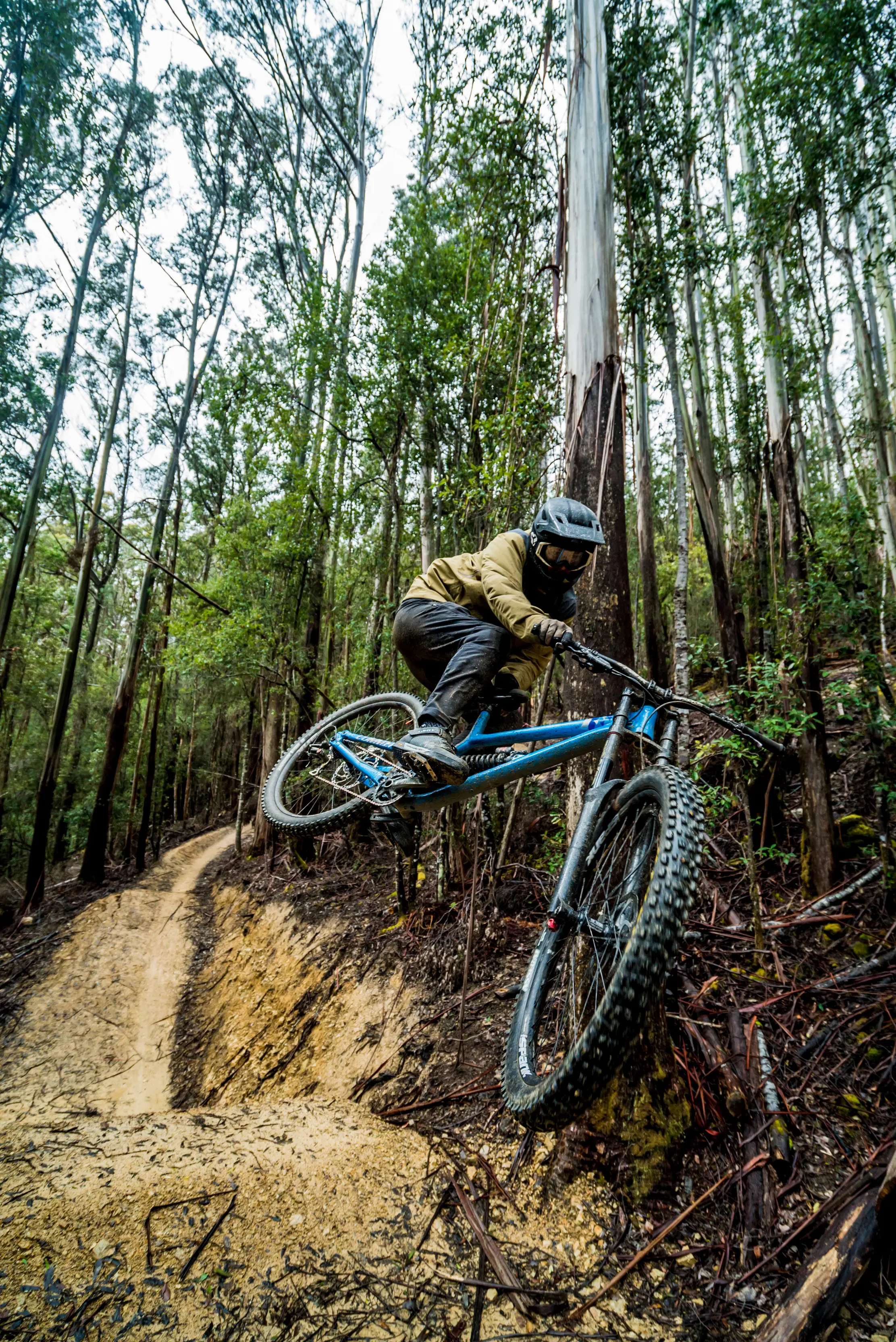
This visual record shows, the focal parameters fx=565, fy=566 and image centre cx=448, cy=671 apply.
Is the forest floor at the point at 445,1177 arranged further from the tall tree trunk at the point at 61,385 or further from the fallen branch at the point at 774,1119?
the tall tree trunk at the point at 61,385

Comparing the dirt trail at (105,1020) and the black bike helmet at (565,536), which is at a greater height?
the black bike helmet at (565,536)

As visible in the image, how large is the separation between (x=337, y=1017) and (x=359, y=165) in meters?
19.5

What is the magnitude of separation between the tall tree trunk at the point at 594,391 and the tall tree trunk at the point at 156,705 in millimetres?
12567

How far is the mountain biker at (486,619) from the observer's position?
2.80m

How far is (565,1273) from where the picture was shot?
2.33 metres

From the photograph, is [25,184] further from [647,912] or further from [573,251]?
[647,912]

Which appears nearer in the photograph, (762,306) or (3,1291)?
(3,1291)

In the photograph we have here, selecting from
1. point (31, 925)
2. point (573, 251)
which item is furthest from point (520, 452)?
point (31, 925)

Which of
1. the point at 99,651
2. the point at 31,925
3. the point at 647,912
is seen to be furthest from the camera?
the point at 99,651

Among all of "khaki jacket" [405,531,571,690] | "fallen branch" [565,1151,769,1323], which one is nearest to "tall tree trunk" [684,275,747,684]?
"khaki jacket" [405,531,571,690]

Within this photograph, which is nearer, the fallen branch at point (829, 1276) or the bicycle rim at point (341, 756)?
the fallen branch at point (829, 1276)

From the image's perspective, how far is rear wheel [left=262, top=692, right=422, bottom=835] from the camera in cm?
401

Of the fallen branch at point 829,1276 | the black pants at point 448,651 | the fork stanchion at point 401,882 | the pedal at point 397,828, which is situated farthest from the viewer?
the fork stanchion at point 401,882

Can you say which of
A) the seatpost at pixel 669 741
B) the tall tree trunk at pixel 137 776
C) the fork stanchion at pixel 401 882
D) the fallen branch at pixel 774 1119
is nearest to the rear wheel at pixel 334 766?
the fork stanchion at pixel 401 882
